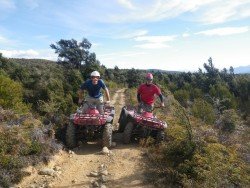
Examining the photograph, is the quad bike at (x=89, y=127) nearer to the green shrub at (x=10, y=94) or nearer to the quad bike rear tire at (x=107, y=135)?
the quad bike rear tire at (x=107, y=135)

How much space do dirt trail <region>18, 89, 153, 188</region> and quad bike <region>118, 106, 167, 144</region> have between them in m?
0.45

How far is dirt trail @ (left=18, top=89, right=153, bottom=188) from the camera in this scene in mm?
8438

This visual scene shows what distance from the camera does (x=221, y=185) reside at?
7.62 m

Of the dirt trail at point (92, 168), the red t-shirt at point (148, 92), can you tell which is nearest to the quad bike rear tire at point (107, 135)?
the dirt trail at point (92, 168)

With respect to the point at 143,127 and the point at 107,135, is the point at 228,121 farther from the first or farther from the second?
the point at 107,135

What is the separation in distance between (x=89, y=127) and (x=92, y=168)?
2.00m

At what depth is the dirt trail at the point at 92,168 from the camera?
8.44m

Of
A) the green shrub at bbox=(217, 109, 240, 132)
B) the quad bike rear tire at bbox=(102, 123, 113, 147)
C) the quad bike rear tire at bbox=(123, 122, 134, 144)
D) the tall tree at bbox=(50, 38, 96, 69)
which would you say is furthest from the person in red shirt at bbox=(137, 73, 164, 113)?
the tall tree at bbox=(50, 38, 96, 69)

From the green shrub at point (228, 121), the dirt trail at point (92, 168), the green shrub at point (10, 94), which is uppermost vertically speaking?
the green shrub at point (10, 94)

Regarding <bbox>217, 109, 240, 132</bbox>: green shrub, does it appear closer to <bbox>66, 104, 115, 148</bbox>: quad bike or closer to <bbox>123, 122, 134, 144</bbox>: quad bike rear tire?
<bbox>123, 122, 134, 144</bbox>: quad bike rear tire

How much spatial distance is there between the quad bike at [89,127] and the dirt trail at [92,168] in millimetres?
322

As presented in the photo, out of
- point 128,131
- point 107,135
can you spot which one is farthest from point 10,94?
point 107,135

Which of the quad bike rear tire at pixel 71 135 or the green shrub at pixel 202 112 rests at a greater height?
the quad bike rear tire at pixel 71 135

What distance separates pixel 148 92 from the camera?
12.8 m
